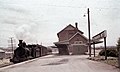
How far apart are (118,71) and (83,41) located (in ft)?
169

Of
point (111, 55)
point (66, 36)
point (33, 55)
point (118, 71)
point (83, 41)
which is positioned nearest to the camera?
point (118, 71)

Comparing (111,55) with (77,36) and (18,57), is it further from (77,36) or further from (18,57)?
(77,36)

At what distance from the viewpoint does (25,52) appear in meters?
36.3

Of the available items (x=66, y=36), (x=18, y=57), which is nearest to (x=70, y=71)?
(x=18, y=57)

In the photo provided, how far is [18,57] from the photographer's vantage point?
36250mm

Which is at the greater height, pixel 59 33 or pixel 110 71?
pixel 59 33

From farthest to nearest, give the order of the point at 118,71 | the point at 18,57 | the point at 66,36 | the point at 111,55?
the point at 66,36 → the point at 18,57 → the point at 111,55 → the point at 118,71

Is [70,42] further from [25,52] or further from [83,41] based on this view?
[25,52]

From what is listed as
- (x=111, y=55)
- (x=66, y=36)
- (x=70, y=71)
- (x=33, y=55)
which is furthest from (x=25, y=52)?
(x=66, y=36)

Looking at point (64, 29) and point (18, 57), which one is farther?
point (64, 29)

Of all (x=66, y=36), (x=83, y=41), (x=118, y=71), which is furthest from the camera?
(x=66, y=36)

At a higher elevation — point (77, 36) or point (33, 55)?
point (77, 36)

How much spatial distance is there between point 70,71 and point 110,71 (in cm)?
278

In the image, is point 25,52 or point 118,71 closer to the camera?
point 118,71
